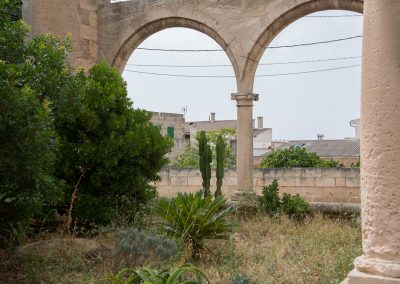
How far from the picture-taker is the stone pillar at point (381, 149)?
6.76 ft

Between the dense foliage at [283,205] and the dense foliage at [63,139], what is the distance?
2.25 metres

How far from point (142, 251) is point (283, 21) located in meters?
6.07

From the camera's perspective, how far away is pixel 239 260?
4.80 meters

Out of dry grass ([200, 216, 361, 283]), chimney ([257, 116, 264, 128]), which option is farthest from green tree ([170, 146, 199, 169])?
dry grass ([200, 216, 361, 283])

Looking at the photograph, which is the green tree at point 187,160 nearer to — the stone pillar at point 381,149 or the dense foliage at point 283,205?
the dense foliage at point 283,205

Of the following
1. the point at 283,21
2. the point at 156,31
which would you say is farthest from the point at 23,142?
the point at 156,31

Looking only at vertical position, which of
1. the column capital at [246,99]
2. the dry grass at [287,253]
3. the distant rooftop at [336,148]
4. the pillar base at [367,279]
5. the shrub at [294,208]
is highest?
the column capital at [246,99]

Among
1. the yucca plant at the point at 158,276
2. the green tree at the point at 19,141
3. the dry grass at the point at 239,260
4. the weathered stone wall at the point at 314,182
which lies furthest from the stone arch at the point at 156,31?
the yucca plant at the point at 158,276

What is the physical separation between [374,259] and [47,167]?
3.21m

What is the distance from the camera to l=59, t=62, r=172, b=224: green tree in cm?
591

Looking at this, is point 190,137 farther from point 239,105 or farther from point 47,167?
point 47,167

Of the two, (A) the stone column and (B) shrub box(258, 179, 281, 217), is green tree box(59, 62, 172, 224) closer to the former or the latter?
(B) shrub box(258, 179, 281, 217)

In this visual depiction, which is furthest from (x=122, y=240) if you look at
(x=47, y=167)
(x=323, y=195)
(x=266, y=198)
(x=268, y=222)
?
(x=323, y=195)

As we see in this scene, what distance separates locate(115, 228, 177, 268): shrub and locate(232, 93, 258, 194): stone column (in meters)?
4.86
